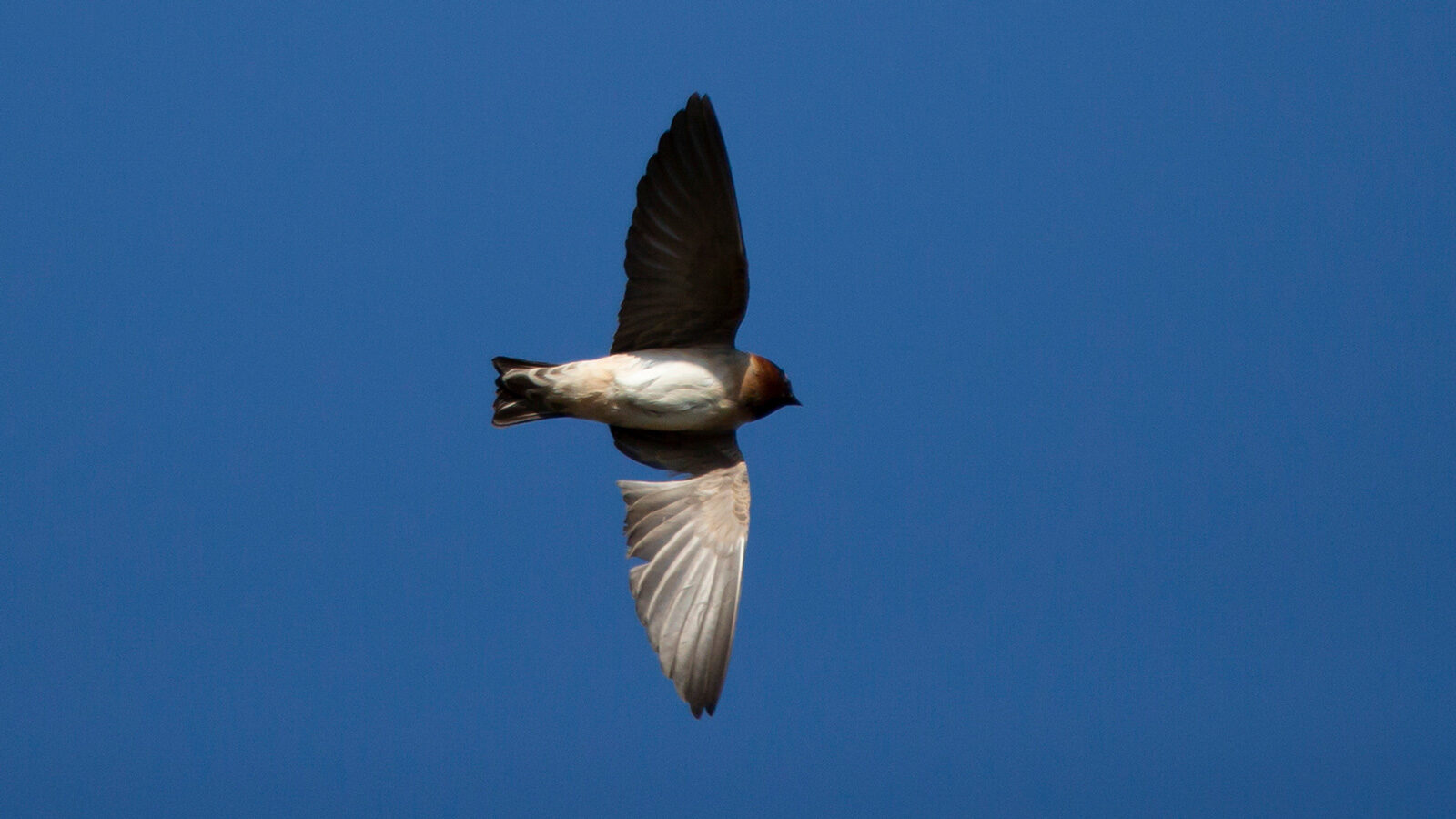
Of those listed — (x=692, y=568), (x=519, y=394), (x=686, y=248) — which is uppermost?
(x=686, y=248)

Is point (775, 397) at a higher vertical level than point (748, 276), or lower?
lower

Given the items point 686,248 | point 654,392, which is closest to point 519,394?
point 654,392

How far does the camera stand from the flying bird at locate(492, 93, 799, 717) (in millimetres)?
1997

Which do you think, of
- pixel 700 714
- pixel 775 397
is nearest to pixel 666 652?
pixel 700 714

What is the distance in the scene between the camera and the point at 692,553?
2.07 meters

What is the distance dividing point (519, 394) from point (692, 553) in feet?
1.19

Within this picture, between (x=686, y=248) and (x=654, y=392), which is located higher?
(x=686, y=248)

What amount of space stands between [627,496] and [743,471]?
0.63ft

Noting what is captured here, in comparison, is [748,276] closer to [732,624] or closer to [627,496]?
[627,496]

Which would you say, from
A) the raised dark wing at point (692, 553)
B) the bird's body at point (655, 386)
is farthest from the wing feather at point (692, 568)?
the bird's body at point (655, 386)

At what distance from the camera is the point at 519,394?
2.09 metres

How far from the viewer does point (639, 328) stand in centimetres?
211

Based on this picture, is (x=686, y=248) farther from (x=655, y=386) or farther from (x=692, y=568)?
(x=692, y=568)

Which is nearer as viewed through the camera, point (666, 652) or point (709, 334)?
point (666, 652)
